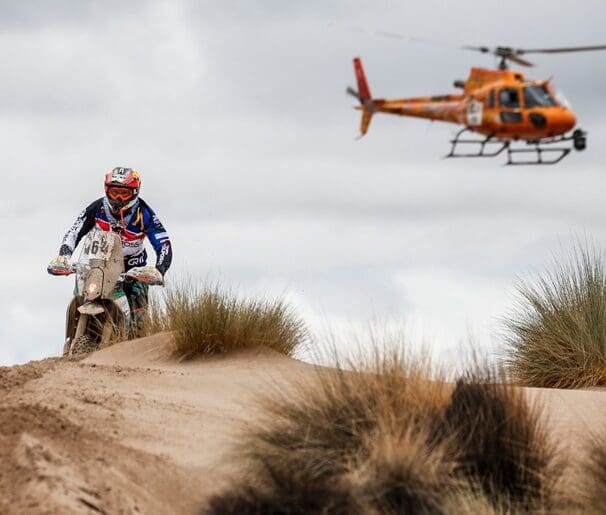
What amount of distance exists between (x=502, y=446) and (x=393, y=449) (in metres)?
0.97

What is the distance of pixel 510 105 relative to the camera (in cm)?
789

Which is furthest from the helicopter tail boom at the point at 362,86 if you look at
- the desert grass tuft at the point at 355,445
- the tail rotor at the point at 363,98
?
the desert grass tuft at the point at 355,445

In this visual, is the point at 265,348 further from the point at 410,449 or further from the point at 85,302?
the point at 410,449

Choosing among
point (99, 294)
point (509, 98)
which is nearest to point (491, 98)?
point (509, 98)

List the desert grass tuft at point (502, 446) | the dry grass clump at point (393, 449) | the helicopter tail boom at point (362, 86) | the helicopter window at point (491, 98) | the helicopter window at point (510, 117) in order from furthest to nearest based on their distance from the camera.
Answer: the helicopter tail boom at point (362, 86)
the desert grass tuft at point (502, 446)
the helicopter window at point (491, 98)
the helicopter window at point (510, 117)
the dry grass clump at point (393, 449)

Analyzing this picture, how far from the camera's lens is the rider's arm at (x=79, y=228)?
13357 mm

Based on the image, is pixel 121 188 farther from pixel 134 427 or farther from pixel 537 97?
pixel 537 97

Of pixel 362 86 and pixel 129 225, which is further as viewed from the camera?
pixel 129 225

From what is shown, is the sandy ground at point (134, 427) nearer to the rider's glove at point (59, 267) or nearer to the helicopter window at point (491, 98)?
the rider's glove at point (59, 267)

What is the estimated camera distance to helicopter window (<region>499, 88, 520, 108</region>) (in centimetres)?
789

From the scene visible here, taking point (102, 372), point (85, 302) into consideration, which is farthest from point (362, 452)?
point (85, 302)

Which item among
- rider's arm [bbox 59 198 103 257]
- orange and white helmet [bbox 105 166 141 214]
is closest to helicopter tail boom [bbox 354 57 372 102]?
orange and white helmet [bbox 105 166 141 214]

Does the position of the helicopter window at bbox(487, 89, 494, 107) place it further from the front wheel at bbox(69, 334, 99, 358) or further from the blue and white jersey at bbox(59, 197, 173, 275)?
the front wheel at bbox(69, 334, 99, 358)

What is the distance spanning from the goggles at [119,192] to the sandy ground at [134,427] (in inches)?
73.9
